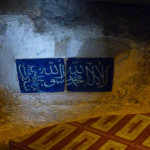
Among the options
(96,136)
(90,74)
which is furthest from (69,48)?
(96,136)

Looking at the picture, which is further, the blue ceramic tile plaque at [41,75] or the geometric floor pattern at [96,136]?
the blue ceramic tile plaque at [41,75]

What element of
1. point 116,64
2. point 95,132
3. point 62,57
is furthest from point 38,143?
point 116,64

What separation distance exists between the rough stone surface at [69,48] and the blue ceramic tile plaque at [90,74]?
0.13 ft

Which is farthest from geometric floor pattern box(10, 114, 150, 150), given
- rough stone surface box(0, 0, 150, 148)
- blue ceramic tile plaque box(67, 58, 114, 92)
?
blue ceramic tile plaque box(67, 58, 114, 92)

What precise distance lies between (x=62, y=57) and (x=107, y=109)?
0.51 meters

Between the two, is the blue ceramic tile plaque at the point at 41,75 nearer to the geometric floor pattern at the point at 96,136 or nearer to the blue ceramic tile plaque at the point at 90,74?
the blue ceramic tile plaque at the point at 90,74

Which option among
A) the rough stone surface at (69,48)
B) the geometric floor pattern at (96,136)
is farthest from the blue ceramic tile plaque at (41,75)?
the geometric floor pattern at (96,136)

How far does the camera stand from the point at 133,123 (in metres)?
2.26

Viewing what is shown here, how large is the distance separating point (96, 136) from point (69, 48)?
0.59 meters

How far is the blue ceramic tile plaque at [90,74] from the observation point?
2211mm

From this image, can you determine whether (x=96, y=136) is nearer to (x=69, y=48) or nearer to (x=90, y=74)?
(x=90, y=74)

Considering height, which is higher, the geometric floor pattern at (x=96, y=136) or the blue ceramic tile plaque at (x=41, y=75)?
the blue ceramic tile plaque at (x=41, y=75)

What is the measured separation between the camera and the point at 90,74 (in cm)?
225

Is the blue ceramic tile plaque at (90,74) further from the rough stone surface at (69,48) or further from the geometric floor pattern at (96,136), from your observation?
the geometric floor pattern at (96,136)
